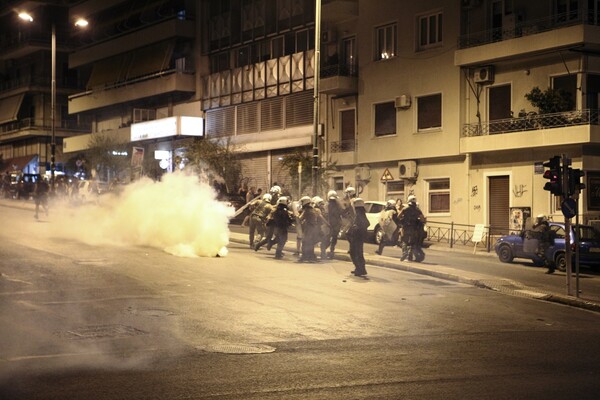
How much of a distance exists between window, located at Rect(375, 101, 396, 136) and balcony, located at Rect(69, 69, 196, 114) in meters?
17.1

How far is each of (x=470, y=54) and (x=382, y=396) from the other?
2490 centimetres

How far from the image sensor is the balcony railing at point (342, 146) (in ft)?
123

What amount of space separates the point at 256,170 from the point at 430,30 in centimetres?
1438

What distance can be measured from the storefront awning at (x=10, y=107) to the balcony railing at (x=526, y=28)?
50.9 m

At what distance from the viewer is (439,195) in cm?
3322

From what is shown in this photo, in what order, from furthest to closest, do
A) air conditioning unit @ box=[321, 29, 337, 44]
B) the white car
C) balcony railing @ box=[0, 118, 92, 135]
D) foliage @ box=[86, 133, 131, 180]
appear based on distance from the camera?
balcony railing @ box=[0, 118, 92, 135] → foliage @ box=[86, 133, 131, 180] → air conditioning unit @ box=[321, 29, 337, 44] → the white car

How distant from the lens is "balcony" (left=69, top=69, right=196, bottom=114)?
49.3 m

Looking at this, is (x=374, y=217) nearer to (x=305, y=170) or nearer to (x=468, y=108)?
(x=468, y=108)

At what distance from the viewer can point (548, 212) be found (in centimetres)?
2875

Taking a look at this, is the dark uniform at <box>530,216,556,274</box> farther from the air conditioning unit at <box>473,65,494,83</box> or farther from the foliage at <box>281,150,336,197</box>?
the foliage at <box>281,150,336,197</box>

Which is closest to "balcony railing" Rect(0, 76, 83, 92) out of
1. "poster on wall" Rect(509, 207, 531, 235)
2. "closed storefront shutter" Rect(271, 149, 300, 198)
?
"closed storefront shutter" Rect(271, 149, 300, 198)

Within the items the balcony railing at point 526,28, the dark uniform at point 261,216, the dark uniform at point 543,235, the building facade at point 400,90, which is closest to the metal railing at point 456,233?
the building facade at point 400,90

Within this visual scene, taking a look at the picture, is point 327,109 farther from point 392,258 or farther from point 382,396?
point 382,396

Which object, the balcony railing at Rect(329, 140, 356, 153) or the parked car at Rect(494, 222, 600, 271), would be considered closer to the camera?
the parked car at Rect(494, 222, 600, 271)
